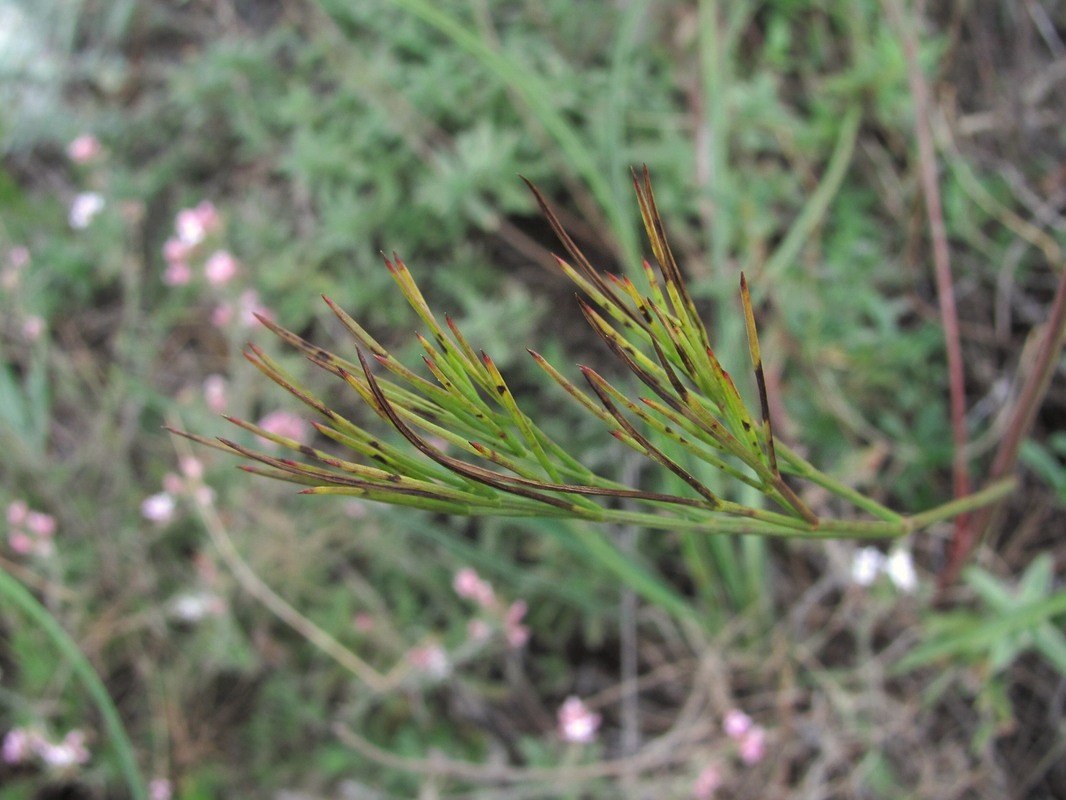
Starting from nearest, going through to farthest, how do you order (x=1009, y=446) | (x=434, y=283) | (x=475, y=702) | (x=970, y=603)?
(x=1009, y=446), (x=970, y=603), (x=475, y=702), (x=434, y=283)

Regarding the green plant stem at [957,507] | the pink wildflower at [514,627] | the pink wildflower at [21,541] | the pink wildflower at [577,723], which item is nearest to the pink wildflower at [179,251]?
the pink wildflower at [21,541]

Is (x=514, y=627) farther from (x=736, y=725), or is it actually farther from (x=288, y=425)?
(x=288, y=425)

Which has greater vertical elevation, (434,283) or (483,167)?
(483,167)

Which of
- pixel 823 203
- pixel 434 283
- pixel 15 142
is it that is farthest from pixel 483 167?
pixel 15 142

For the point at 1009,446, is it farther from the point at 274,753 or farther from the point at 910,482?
the point at 274,753

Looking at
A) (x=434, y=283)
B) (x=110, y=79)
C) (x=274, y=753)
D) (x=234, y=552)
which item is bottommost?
(x=274, y=753)

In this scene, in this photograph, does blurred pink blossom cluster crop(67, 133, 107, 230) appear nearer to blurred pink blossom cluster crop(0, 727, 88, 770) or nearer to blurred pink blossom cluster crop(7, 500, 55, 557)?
blurred pink blossom cluster crop(7, 500, 55, 557)

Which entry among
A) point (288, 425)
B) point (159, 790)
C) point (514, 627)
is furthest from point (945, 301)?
point (159, 790)
